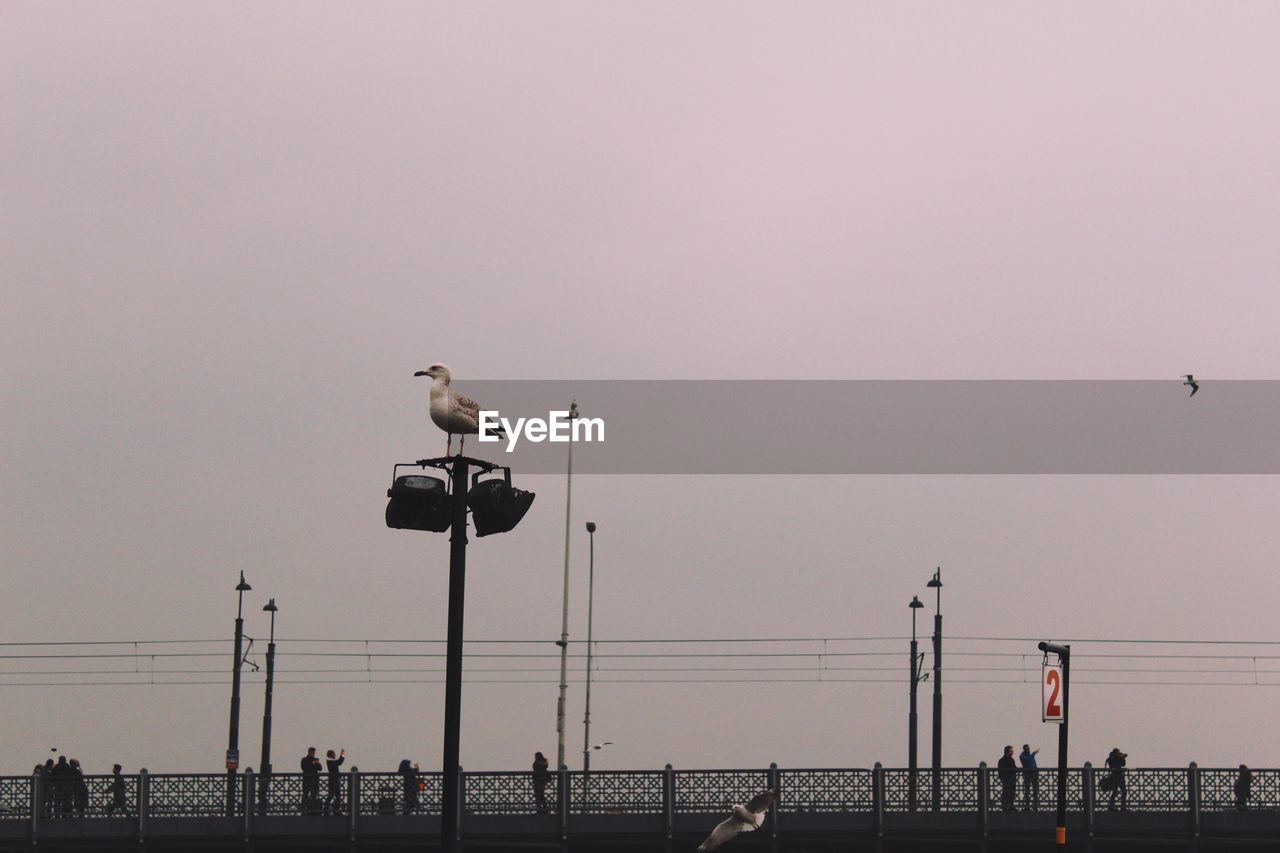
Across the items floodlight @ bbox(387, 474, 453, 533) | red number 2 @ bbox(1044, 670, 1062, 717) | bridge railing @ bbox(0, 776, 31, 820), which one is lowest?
bridge railing @ bbox(0, 776, 31, 820)

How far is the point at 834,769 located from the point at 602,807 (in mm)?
4409

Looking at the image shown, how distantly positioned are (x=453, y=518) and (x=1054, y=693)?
1107 centimetres

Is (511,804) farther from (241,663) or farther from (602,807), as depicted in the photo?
(241,663)

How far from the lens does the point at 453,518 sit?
15398mm

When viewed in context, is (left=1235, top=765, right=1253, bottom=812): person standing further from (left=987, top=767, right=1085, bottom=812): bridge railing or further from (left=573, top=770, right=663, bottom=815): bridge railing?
(left=573, top=770, right=663, bottom=815): bridge railing

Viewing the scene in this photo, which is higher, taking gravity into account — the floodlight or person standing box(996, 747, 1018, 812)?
the floodlight

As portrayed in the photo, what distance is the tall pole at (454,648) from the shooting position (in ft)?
50.2

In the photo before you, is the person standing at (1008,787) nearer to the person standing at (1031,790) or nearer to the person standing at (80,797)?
the person standing at (1031,790)

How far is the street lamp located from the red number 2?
33.9 feet

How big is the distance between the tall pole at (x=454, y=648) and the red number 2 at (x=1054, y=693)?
1050 centimetres

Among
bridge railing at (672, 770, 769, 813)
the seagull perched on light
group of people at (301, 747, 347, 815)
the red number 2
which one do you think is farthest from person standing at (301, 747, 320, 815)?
the seagull perched on light

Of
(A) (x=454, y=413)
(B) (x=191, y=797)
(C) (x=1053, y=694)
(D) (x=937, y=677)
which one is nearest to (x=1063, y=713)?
(C) (x=1053, y=694)

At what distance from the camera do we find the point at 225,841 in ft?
109

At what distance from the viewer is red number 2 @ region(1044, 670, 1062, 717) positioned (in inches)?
927
